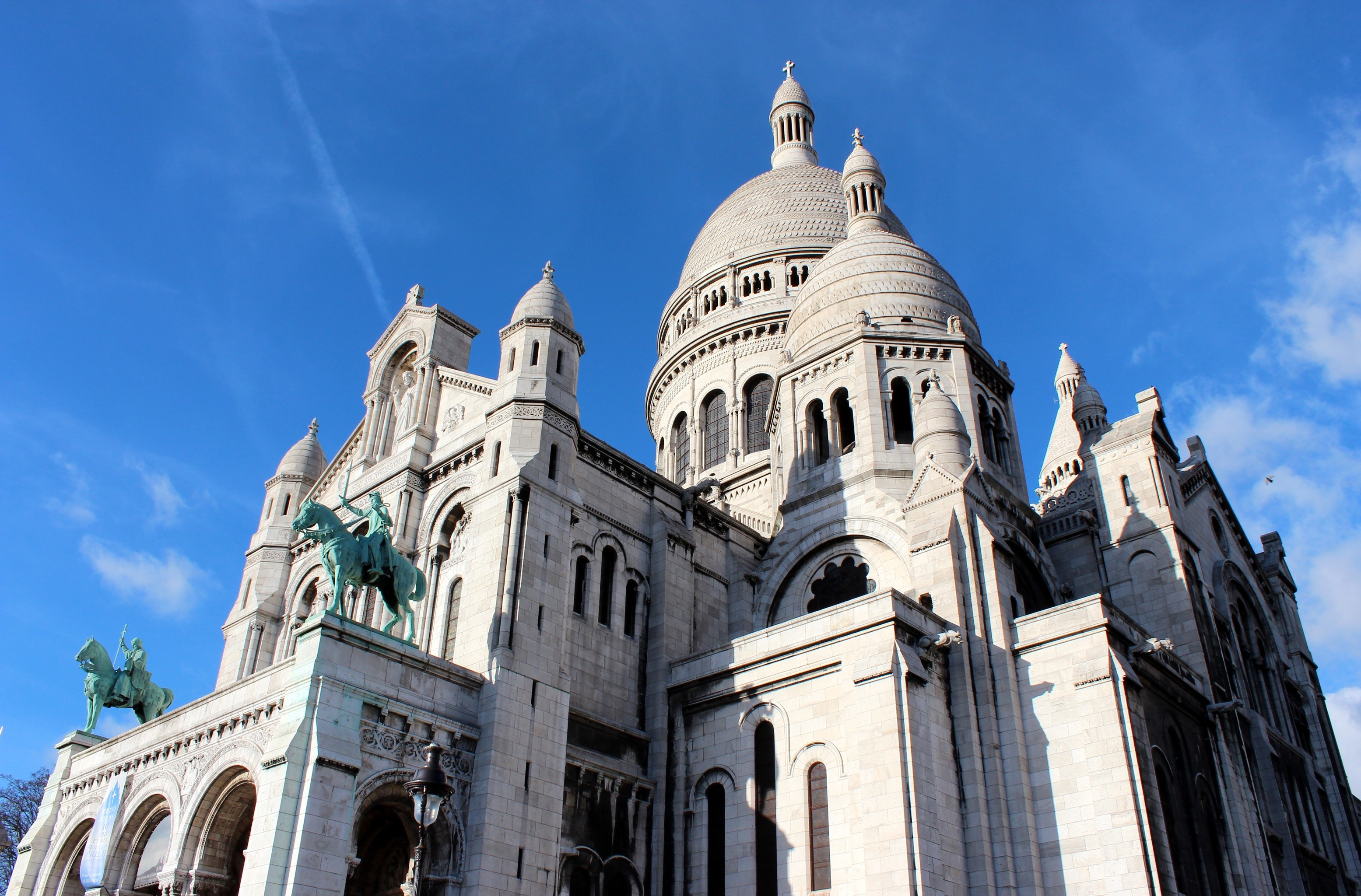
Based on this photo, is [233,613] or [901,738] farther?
[233,613]

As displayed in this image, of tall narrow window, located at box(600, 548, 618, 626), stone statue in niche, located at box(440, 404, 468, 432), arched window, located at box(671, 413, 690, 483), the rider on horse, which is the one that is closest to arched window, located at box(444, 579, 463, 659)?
the rider on horse

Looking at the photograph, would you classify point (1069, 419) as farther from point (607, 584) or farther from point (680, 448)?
point (607, 584)

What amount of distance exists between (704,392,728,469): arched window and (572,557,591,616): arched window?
750 inches

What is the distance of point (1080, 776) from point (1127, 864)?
2.12 meters

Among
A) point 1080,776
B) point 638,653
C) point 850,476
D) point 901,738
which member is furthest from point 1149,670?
point 638,653

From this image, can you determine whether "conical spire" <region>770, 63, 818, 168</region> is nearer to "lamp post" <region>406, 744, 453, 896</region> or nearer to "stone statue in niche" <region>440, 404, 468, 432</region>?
"stone statue in niche" <region>440, 404, 468, 432</region>

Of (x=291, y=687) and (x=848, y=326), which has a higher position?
(x=848, y=326)

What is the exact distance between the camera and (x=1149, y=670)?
2695 cm

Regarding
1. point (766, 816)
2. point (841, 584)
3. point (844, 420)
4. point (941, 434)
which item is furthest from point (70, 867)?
point (941, 434)

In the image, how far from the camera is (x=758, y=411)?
158 ft

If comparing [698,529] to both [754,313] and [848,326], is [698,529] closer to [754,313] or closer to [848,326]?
[848,326]

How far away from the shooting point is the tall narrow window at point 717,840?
1031 inches

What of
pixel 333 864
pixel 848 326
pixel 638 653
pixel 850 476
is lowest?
pixel 333 864

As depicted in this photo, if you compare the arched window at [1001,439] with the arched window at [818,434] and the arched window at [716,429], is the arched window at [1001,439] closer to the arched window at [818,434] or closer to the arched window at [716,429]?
the arched window at [818,434]
